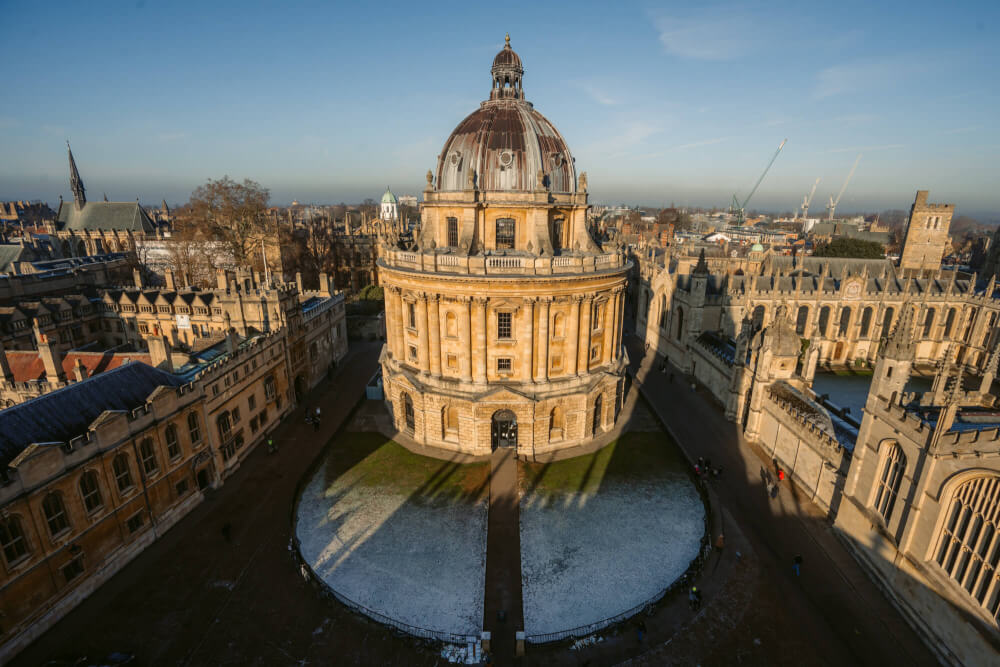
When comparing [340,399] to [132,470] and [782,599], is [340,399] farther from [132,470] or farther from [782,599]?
[782,599]

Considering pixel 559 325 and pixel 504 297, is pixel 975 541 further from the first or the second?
pixel 504 297

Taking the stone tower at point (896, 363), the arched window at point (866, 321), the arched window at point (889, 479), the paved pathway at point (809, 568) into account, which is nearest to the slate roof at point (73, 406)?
the paved pathway at point (809, 568)

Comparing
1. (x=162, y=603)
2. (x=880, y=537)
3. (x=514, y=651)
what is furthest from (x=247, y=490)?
(x=880, y=537)

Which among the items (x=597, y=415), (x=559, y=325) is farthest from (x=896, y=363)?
(x=597, y=415)

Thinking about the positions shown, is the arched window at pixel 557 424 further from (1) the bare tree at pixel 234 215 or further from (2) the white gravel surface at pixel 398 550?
(1) the bare tree at pixel 234 215

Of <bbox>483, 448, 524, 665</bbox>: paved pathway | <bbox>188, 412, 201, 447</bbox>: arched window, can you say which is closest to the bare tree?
<bbox>188, 412, 201, 447</bbox>: arched window

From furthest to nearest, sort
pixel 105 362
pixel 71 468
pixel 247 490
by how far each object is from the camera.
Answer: pixel 105 362 < pixel 247 490 < pixel 71 468

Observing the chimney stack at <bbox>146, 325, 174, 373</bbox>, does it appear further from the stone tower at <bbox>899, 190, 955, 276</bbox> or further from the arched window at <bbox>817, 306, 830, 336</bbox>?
the stone tower at <bbox>899, 190, 955, 276</bbox>
